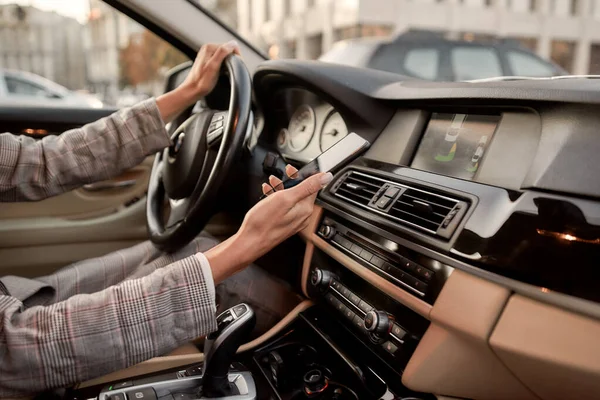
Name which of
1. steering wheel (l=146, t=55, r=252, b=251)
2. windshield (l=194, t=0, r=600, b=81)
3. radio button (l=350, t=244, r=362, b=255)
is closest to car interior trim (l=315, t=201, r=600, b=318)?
radio button (l=350, t=244, r=362, b=255)

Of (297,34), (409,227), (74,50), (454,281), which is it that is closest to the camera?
(454,281)

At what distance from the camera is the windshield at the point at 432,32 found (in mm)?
4914

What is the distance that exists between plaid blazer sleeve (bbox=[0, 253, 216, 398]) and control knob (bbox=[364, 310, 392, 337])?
0.28 metres

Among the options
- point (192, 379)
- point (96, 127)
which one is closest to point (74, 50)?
point (96, 127)

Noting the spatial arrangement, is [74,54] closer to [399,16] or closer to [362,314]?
[362,314]

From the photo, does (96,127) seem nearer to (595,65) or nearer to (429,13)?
(595,65)

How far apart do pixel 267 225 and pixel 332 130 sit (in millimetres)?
628

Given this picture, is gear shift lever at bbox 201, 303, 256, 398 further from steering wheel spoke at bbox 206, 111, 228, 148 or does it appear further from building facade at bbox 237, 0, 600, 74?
building facade at bbox 237, 0, 600, 74

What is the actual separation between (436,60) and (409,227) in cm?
441

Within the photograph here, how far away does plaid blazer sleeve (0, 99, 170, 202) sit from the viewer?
1.29 m

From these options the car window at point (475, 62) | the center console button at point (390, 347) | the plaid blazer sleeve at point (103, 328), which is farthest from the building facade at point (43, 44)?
the car window at point (475, 62)

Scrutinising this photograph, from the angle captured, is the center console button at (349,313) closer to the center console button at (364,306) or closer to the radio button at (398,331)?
the center console button at (364,306)

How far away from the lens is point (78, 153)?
1.36 m

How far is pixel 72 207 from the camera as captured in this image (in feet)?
6.62
